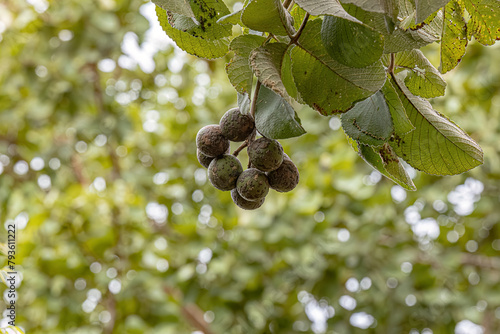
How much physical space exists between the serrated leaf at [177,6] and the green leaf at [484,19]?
0.26 m

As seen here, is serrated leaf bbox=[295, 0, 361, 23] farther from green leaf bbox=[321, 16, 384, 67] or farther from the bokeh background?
the bokeh background

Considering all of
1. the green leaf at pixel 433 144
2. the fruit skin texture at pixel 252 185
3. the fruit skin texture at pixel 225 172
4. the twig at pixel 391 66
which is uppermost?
the twig at pixel 391 66

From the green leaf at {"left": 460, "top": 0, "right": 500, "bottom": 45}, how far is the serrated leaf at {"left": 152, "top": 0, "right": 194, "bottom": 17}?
0.26 metres

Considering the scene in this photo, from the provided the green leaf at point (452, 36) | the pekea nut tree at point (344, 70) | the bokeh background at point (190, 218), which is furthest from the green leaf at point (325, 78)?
the bokeh background at point (190, 218)

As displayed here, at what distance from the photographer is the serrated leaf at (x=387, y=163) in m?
0.47

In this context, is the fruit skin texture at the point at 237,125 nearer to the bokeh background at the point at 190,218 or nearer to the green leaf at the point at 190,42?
the green leaf at the point at 190,42

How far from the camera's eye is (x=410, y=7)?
43 centimetres

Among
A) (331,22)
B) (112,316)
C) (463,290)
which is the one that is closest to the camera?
(331,22)

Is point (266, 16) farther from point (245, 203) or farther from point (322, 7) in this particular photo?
point (245, 203)

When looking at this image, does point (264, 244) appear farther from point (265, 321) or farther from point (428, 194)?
point (428, 194)

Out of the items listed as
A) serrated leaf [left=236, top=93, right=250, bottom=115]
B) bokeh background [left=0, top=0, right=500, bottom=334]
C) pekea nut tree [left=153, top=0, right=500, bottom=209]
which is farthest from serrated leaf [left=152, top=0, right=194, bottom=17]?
bokeh background [left=0, top=0, right=500, bottom=334]

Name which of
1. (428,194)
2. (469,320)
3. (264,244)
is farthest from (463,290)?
(264,244)

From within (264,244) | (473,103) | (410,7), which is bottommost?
(264,244)

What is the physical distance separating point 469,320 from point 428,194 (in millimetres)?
689
